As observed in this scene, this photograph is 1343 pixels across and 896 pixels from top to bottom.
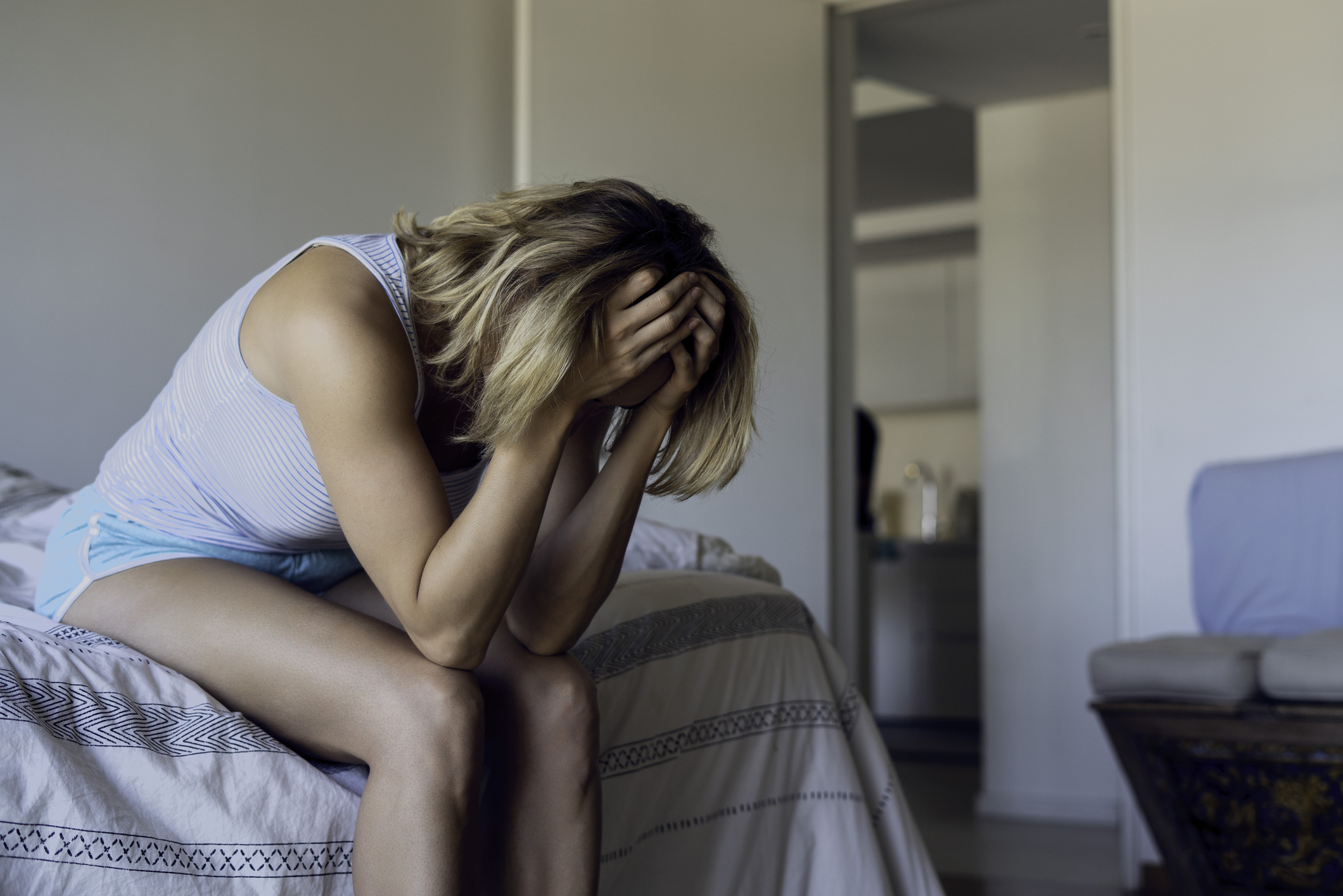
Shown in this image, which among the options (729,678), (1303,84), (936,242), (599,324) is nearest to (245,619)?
(599,324)

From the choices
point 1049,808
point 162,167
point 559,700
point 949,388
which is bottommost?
point 1049,808

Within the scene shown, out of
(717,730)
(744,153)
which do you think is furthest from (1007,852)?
(744,153)

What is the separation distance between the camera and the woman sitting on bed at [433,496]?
954 mm

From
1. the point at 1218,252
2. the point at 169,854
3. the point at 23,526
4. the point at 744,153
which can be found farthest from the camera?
the point at 744,153

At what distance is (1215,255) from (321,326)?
2.37 metres

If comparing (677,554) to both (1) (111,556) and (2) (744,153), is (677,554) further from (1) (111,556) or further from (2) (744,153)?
(2) (744,153)

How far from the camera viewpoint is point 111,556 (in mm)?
1143

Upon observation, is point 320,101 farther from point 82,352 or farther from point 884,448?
point 884,448

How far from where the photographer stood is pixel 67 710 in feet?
2.85

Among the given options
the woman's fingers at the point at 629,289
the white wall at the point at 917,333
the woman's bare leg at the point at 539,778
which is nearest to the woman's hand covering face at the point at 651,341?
the woman's fingers at the point at 629,289

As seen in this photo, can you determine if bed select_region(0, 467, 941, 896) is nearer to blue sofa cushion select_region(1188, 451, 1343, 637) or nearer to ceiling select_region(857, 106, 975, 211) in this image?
blue sofa cushion select_region(1188, 451, 1343, 637)

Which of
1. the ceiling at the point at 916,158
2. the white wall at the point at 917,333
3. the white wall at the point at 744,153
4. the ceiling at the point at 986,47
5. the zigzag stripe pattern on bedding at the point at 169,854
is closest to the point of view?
the zigzag stripe pattern on bedding at the point at 169,854

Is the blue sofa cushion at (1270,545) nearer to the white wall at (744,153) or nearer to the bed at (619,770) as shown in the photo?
the white wall at (744,153)

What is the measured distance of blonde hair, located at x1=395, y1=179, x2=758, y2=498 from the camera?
0.98 m
